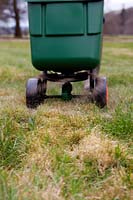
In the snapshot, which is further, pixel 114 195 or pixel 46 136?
pixel 46 136

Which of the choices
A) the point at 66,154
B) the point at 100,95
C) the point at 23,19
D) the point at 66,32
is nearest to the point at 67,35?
the point at 66,32

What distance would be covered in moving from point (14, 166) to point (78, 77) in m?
1.78

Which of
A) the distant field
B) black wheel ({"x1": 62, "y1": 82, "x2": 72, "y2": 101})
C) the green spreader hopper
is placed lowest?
the distant field

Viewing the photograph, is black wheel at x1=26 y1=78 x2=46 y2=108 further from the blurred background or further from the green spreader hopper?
the blurred background

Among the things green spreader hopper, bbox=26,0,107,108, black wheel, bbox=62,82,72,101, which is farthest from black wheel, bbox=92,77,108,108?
black wheel, bbox=62,82,72,101

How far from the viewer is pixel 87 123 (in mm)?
3439

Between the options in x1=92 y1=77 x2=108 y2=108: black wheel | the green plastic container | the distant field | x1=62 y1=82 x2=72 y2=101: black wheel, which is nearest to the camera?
the distant field

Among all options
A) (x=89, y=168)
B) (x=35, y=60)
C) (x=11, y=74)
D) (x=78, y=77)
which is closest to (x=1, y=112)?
(x=35, y=60)

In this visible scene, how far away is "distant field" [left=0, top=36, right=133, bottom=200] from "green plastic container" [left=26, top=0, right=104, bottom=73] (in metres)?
0.42

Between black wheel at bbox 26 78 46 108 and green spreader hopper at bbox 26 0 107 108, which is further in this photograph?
black wheel at bbox 26 78 46 108

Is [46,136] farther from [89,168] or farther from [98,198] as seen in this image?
[98,198]

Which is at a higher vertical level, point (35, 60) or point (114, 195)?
point (35, 60)

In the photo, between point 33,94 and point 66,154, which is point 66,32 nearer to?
point 33,94

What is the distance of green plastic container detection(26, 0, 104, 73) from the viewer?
396cm
